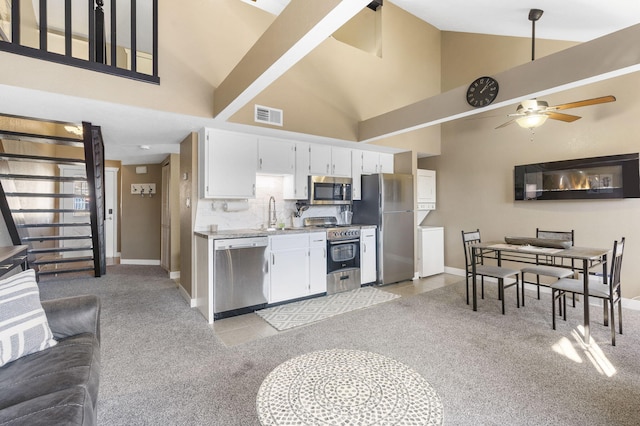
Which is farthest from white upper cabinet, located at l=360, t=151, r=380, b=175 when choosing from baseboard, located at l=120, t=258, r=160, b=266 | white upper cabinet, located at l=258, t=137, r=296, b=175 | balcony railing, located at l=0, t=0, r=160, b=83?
baseboard, located at l=120, t=258, r=160, b=266

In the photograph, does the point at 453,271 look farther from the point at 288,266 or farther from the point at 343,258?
the point at 288,266

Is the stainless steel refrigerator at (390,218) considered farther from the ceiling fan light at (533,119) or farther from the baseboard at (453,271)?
the ceiling fan light at (533,119)

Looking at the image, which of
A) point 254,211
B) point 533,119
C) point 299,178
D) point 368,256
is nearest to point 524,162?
point 533,119

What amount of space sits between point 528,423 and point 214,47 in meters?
4.20

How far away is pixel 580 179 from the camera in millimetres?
3891

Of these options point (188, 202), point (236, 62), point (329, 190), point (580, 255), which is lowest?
point (580, 255)

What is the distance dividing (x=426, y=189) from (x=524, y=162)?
1.56 m

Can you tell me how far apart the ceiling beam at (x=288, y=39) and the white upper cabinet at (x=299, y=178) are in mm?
1559

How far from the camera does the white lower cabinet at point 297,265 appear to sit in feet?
12.1

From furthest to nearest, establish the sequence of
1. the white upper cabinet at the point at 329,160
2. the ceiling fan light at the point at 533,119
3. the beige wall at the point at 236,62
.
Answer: the white upper cabinet at the point at 329,160
the ceiling fan light at the point at 533,119
the beige wall at the point at 236,62

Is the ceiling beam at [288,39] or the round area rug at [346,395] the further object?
the ceiling beam at [288,39]

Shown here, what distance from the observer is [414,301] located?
392 cm

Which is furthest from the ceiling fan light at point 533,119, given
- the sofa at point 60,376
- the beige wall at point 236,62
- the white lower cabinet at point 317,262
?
the sofa at point 60,376

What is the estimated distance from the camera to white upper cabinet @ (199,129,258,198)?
11.8 ft
